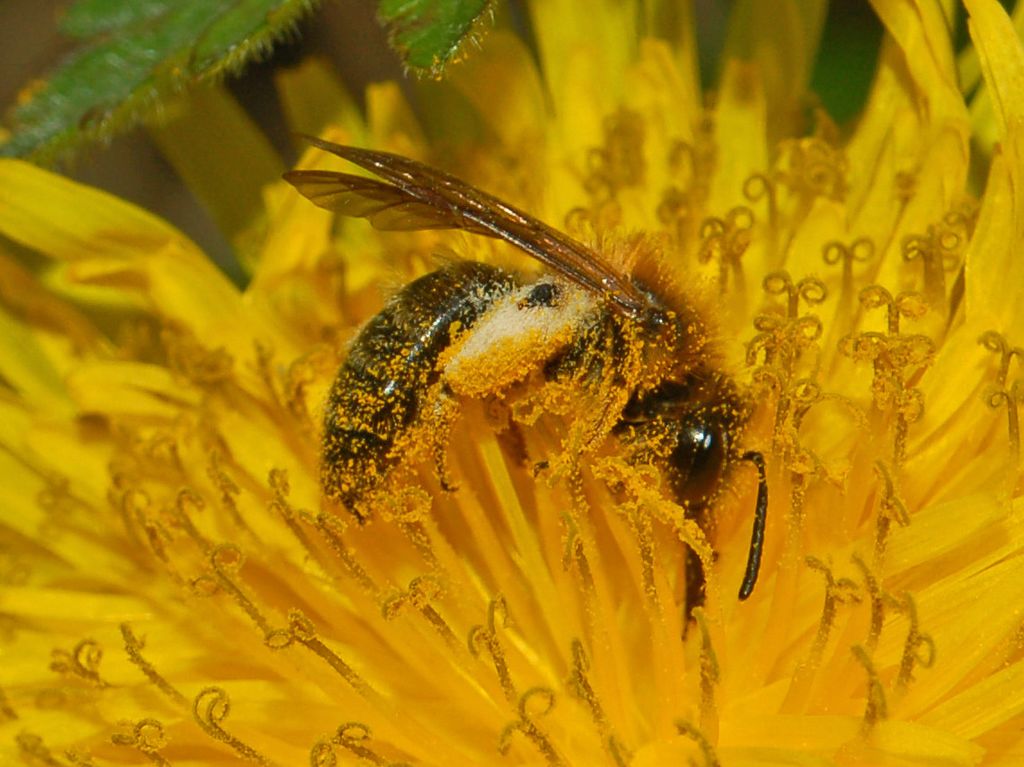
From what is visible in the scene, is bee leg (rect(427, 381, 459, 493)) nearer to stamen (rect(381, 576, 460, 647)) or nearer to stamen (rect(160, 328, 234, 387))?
stamen (rect(381, 576, 460, 647))

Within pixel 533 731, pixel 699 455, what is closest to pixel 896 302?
pixel 699 455

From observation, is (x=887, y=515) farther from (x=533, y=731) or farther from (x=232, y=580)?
(x=232, y=580)

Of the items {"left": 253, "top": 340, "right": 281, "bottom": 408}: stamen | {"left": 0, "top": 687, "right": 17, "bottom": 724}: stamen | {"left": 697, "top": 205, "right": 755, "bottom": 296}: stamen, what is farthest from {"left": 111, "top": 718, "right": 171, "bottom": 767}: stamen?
{"left": 697, "top": 205, "right": 755, "bottom": 296}: stamen

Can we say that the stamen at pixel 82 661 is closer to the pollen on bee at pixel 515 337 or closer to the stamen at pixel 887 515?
the pollen on bee at pixel 515 337

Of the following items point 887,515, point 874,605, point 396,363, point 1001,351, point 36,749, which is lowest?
point 36,749

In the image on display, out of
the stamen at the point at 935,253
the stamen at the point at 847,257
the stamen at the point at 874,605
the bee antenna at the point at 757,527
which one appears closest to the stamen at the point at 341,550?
the bee antenna at the point at 757,527

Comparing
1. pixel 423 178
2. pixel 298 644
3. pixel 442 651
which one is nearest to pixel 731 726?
pixel 442 651

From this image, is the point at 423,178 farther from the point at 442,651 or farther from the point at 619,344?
the point at 442,651
